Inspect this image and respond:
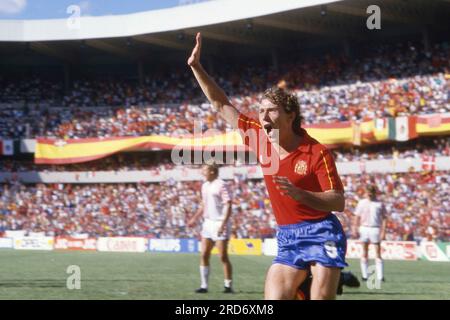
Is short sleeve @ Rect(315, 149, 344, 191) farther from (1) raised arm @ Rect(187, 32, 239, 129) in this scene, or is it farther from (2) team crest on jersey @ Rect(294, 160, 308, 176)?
(1) raised arm @ Rect(187, 32, 239, 129)

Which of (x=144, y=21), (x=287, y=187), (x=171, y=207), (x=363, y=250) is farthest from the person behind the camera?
(x=144, y=21)

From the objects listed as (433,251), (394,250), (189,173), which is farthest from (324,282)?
(189,173)

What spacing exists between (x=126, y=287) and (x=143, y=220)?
22.6 metres

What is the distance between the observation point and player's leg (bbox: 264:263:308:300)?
5.34 m

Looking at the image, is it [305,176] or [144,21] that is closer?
[305,176]

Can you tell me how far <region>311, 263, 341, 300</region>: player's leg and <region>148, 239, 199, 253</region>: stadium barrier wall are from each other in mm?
26304

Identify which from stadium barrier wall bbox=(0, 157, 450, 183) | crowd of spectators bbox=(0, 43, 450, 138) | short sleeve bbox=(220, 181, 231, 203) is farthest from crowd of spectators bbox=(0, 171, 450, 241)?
short sleeve bbox=(220, 181, 231, 203)

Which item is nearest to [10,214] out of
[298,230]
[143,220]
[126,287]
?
[143,220]

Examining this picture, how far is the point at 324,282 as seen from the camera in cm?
529

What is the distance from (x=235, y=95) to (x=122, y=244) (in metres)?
12.3

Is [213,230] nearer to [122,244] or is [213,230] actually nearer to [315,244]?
[315,244]

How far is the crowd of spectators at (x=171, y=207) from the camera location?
2800 centimetres

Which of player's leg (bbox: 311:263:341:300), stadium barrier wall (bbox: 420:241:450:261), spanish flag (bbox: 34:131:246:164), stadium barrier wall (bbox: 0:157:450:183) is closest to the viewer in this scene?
player's leg (bbox: 311:263:341:300)

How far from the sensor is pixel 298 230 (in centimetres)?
543
